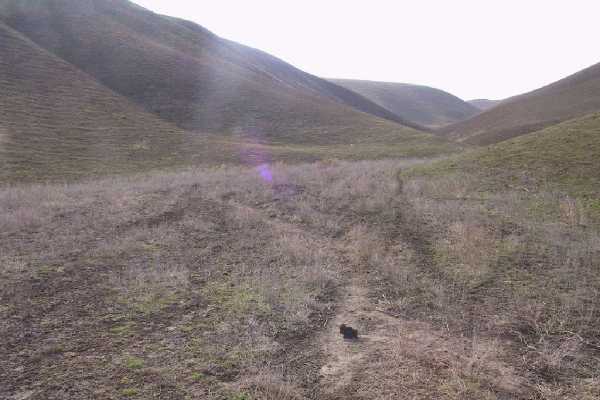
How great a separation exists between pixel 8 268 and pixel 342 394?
357 inches

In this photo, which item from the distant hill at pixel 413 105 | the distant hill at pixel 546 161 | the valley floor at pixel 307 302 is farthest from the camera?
the distant hill at pixel 413 105

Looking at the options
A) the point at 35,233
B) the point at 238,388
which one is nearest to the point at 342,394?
the point at 238,388

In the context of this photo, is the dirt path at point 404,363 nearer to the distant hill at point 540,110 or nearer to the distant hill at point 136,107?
the distant hill at point 136,107

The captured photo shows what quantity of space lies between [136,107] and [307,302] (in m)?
50.2

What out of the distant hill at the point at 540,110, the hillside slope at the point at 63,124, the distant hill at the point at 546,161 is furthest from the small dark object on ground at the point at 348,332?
the distant hill at the point at 540,110

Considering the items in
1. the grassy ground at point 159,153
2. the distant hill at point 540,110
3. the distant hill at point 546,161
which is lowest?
the grassy ground at point 159,153

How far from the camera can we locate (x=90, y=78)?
5397 centimetres

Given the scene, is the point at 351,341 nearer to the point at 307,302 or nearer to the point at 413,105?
the point at 307,302

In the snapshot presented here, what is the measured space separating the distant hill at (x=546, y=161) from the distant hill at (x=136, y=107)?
62.9ft

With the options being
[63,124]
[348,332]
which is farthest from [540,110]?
[348,332]

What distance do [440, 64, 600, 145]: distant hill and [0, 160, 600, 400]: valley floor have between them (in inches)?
1953

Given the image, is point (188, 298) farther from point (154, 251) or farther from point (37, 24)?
point (37, 24)

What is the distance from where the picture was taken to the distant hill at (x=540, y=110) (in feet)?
191

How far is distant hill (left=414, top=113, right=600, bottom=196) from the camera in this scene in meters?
15.6
